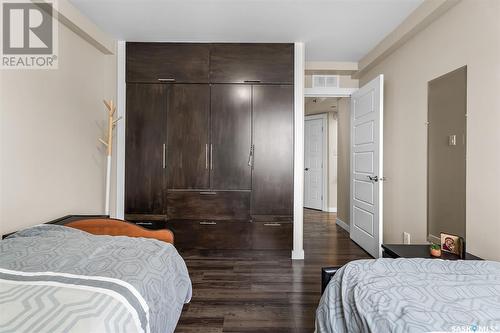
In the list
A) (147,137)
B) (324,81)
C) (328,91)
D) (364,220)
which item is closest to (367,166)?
(364,220)

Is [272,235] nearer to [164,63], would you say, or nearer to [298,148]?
[298,148]

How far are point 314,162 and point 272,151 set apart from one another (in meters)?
3.68

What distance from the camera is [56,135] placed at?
248 cm

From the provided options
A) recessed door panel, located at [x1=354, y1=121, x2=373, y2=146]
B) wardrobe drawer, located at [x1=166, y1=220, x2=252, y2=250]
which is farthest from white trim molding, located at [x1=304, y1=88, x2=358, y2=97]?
wardrobe drawer, located at [x1=166, y1=220, x2=252, y2=250]

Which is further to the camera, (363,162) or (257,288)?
(363,162)

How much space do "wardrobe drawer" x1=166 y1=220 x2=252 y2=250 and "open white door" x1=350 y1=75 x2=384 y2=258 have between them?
4.78ft

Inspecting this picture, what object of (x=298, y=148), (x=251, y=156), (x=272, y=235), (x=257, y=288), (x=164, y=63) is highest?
(x=164, y=63)

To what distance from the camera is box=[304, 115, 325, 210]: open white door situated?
666cm

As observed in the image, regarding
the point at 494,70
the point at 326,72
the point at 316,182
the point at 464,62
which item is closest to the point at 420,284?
the point at 494,70

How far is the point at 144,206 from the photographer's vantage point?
3385 mm

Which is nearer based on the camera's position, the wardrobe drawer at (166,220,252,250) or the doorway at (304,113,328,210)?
the wardrobe drawer at (166,220,252,250)

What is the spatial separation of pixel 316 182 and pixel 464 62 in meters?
4.74

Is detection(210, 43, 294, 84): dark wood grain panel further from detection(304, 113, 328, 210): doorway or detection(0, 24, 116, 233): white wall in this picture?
detection(304, 113, 328, 210): doorway

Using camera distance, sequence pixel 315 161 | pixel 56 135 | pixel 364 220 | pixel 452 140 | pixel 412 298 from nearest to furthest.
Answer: pixel 412 298 < pixel 452 140 < pixel 56 135 < pixel 364 220 < pixel 315 161
